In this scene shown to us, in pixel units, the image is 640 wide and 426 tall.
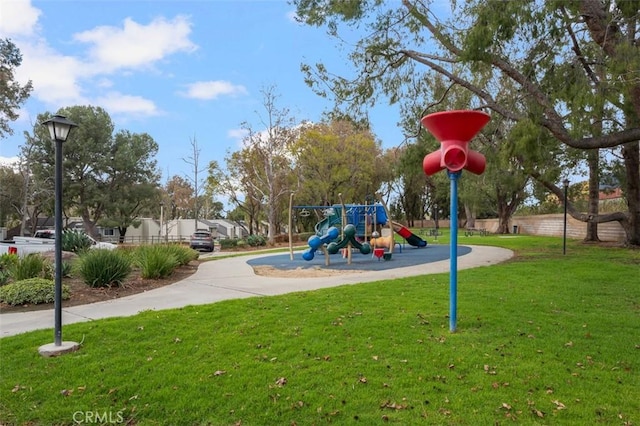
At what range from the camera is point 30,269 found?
9969mm

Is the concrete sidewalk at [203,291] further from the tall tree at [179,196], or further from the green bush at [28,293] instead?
the tall tree at [179,196]

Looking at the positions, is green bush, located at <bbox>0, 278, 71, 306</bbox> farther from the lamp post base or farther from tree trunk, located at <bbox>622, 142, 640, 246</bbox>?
tree trunk, located at <bbox>622, 142, 640, 246</bbox>

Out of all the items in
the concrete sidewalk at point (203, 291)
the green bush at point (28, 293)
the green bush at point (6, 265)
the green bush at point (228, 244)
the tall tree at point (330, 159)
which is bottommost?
the green bush at point (228, 244)

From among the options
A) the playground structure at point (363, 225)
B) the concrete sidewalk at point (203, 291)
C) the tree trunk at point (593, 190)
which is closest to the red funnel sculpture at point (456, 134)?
the concrete sidewalk at point (203, 291)

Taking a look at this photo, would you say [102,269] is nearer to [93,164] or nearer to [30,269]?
[30,269]

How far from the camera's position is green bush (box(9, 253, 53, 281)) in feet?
32.3

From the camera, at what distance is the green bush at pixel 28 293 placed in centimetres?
814

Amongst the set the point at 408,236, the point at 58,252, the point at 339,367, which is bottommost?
the point at 339,367

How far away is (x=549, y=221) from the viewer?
3603 centimetres

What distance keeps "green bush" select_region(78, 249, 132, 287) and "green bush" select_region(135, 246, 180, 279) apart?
97 cm

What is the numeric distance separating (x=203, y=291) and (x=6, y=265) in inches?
213

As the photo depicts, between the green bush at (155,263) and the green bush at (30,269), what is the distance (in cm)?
201

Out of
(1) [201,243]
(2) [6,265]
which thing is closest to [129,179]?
(1) [201,243]

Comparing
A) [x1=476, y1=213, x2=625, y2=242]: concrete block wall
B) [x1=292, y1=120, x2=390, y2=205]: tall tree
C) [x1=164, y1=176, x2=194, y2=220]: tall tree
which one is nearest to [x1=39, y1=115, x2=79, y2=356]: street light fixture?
[x1=476, y1=213, x2=625, y2=242]: concrete block wall
